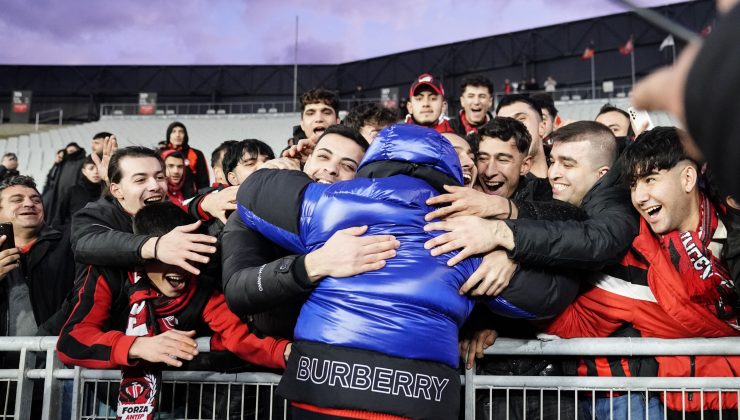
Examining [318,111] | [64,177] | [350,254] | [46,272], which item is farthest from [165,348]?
[64,177]

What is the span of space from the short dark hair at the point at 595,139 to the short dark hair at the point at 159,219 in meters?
1.99

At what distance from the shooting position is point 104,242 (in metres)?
2.88

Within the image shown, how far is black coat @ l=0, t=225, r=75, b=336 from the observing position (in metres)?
4.04

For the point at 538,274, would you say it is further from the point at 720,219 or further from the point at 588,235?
the point at 720,219

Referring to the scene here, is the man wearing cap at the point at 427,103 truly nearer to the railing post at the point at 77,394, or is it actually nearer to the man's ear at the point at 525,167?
the man's ear at the point at 525,167

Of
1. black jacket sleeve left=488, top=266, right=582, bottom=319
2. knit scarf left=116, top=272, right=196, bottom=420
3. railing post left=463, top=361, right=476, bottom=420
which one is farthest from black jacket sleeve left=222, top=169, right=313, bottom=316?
railing post left=463, top=361, right=476, bottom=420

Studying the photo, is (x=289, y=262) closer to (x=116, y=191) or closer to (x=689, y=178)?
(x=689, y=178)

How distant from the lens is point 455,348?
7.08ft

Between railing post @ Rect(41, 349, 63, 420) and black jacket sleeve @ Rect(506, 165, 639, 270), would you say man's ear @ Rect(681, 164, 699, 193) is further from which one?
railing post @ Rect(41, 349, 63, 420)

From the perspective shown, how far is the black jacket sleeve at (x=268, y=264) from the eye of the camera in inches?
84.2

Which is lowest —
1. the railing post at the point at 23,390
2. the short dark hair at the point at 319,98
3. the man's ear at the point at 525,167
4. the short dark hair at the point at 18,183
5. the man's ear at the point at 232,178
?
the railing post at the point at 23,390

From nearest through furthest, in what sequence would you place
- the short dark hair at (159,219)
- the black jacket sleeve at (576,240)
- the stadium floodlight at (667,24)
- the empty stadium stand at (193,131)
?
the stadium floodlight at (667,24) → the black jacket sleeve at (576,240) → the short dark hair at (159,219) → the empty stadium stand at (193,131)

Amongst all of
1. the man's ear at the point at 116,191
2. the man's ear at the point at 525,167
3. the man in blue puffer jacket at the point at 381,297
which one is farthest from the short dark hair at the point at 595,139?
the man's ear at the point at 116,191

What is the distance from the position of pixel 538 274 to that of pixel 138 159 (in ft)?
7.73
